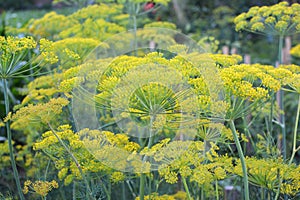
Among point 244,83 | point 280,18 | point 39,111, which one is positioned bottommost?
point 39,111

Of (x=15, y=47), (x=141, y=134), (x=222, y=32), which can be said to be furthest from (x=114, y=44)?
(x=222, y=32)

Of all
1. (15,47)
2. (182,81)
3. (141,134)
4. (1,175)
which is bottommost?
(1,175)

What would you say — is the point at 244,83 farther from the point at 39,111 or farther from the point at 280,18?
the point at 280,18

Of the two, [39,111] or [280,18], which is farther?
[280,18]

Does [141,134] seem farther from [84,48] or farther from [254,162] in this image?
[254,162]

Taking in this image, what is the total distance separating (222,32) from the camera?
770 cm

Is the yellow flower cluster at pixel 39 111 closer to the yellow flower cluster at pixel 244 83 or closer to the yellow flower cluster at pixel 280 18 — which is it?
the yellow flower cluster at pixel 244 83

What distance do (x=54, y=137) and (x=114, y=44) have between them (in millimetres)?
1832

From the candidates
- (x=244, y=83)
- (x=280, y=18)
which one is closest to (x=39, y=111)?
(x=244, y=83)

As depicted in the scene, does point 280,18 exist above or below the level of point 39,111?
above

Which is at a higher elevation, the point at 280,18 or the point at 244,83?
the point at 280,18

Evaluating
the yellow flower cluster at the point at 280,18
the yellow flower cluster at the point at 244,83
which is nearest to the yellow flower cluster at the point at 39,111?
the yellow flower cluster at the point at 244,83

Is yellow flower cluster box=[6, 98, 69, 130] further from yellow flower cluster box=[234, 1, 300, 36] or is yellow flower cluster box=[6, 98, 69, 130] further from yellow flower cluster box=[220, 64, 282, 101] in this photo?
yellow flower cluster box=[234, 1, 300, 36]

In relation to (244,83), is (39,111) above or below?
below
